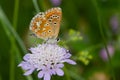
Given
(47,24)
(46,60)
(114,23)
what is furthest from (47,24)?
(114,23)

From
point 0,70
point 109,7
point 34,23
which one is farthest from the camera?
point 109,7

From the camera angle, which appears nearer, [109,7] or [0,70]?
[0,70]

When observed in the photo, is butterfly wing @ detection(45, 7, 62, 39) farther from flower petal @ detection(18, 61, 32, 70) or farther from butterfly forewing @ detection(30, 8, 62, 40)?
flower petal @ detection(18, 61, 32, 70)

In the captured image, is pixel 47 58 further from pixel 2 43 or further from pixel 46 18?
pixel 2 43

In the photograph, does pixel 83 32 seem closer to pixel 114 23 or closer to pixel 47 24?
pixel 114 23

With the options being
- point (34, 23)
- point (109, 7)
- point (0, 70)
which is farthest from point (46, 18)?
point (109, 7)

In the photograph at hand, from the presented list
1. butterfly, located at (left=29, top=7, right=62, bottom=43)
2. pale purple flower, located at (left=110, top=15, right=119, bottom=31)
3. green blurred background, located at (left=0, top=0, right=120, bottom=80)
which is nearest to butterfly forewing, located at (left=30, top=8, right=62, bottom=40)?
butterfly, located at (left=29, top=7, right=62, bottom=43)

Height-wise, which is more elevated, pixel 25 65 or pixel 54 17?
pixel 54 17
